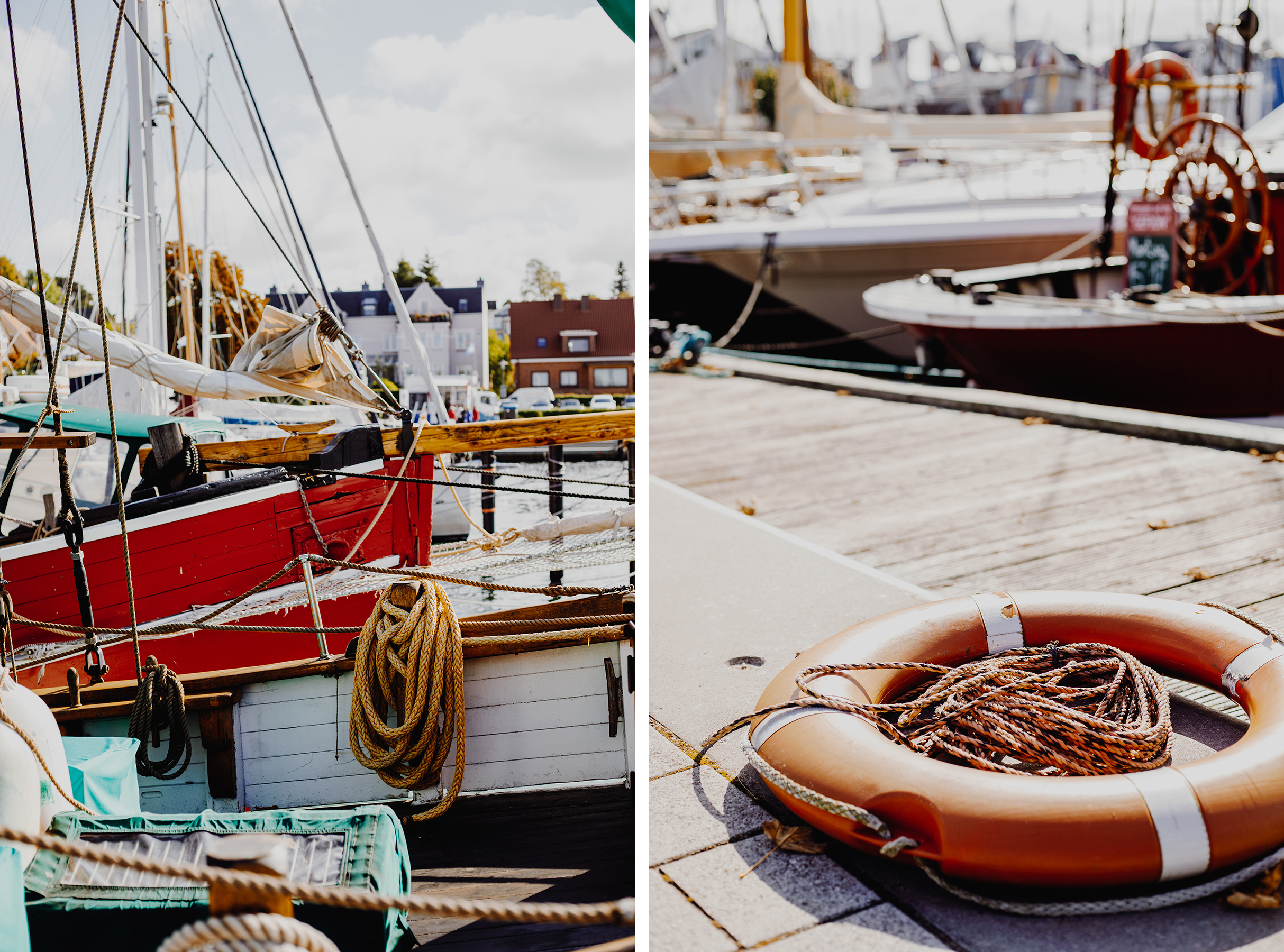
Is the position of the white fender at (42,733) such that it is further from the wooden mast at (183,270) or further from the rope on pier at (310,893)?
the wooden mast at (183,270)

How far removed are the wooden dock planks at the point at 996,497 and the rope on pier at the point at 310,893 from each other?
6.88 feet

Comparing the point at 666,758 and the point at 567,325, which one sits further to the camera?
the point at 567,325

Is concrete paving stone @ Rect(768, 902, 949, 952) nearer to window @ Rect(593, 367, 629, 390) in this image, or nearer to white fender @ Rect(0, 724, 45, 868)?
white fender @ Rect(0, 724, 45, 868)

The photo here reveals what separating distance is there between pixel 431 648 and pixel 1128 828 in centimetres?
204

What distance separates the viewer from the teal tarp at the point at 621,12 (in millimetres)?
2146

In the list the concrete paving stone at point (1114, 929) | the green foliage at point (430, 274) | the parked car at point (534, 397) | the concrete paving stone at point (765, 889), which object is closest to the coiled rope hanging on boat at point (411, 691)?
the concrete paving stone at point (765, 889)

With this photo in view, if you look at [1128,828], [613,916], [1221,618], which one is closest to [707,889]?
[613,916]

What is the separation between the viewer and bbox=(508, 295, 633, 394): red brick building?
175 inches

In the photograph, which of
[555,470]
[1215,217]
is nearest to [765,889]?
[555,470]

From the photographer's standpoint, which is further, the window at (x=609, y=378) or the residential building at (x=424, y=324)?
the window at (x=609, y=378)

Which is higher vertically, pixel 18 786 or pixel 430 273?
pixel 430 273

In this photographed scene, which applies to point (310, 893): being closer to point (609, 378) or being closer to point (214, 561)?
point (214, 561)

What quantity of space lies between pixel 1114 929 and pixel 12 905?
1774 millimetres

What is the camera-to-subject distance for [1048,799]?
1591mm
